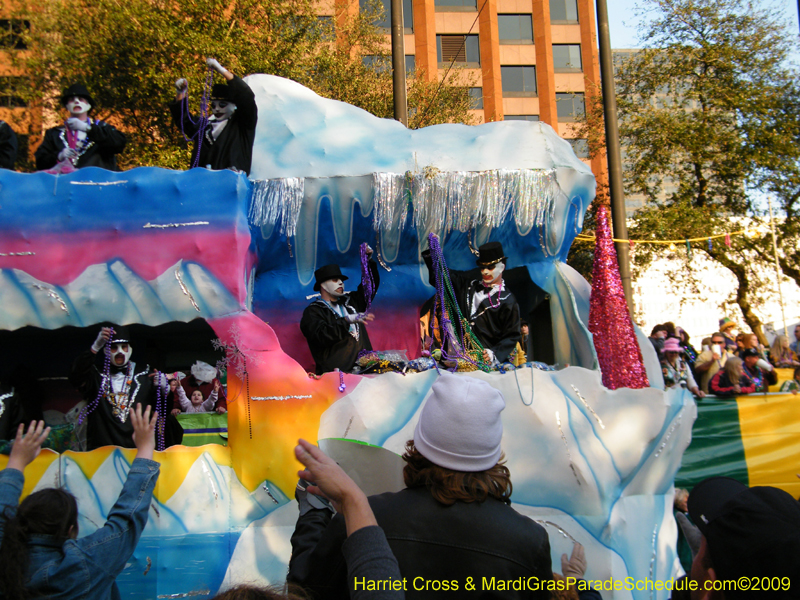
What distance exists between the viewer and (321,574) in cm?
162

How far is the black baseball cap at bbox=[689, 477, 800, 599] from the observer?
4.57ft

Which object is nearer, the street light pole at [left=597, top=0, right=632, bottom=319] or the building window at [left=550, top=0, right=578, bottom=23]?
the street light pole at [left=597, top=0, right=632, bottom=319]

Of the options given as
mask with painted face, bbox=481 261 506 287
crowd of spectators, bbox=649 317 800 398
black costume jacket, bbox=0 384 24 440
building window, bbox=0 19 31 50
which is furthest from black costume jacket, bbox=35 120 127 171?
building window, bbox=0 19 31 50

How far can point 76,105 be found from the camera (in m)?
5.12

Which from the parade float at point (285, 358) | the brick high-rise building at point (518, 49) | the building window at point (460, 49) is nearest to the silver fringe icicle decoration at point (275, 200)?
the parade float at point (285, 358)

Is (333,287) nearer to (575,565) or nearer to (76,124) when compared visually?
(76,124)

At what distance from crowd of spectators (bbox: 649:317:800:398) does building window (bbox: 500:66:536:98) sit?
20.0 meters

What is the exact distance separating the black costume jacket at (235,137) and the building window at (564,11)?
79.3 ft

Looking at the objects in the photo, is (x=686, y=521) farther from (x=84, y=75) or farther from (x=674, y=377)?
(x=84, y=75)

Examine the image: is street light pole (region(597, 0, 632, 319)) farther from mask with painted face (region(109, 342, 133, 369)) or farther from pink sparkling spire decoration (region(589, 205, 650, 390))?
mask with painted face (region(109, 342, 133, 369))

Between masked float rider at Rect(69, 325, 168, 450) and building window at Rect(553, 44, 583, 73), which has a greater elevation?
building window at Rect(553, 44, 583, 73)

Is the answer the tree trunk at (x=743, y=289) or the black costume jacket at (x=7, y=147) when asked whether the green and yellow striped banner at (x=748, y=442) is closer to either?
the black costume jacket at (x=7, y=147)

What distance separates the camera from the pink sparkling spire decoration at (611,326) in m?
4.52

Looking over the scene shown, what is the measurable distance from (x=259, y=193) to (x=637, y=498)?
3.44 metres
